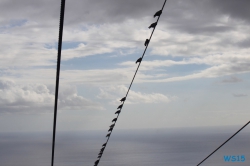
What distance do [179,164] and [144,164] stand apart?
70.4 feet

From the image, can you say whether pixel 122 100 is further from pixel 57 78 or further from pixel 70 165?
pixel 70 165

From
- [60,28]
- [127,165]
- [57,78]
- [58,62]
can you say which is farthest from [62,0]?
[127,165]

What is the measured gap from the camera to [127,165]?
636 ft

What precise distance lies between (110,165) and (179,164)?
42284 millimetres

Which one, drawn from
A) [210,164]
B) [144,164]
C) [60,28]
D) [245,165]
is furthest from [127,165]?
[60,28]

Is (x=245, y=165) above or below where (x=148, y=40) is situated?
above

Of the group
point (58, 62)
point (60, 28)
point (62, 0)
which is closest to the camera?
point (62, 0)

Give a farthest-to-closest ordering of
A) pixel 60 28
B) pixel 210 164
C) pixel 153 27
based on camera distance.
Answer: pixel 210 164
pixel 153 27
pixel 60 28

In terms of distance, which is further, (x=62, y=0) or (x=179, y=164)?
(x=179, y=164)

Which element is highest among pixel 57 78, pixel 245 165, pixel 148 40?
pixel 245 165

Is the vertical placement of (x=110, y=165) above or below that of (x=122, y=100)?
above

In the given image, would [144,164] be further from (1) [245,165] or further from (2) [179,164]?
(1) [245,165]

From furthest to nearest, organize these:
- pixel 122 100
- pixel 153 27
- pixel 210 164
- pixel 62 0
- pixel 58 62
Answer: pixel 210 164 < pixel 122 100 < pixel 153 27 < pixel 58 62 < pixel 62 0

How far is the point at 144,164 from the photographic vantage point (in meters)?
199
